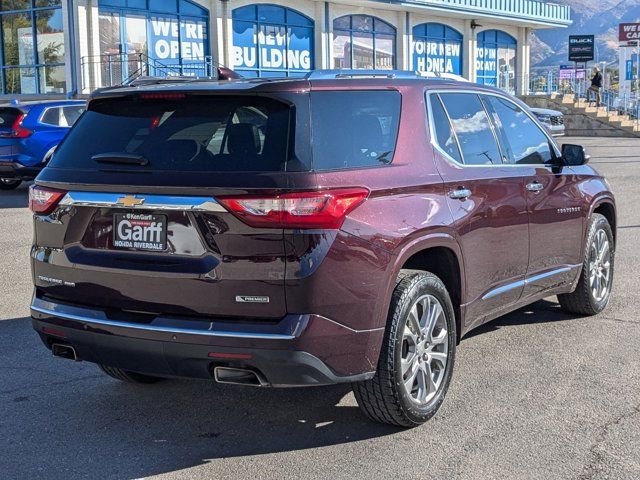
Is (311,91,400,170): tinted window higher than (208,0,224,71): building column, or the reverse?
(208,0,224,71): building column

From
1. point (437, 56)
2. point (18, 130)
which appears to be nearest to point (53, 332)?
point (18, 130)

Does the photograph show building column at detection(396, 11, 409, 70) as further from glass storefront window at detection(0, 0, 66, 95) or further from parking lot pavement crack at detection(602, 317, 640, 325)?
parking lot pavement crack at detection(602, 317, 640, 325)

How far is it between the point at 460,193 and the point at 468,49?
38004mm

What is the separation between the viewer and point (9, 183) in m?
17.7

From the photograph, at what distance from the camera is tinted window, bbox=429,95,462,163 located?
487 centimetres

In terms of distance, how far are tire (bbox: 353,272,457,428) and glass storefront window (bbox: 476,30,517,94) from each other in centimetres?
3903

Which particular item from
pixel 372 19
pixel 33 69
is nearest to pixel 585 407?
pixel 33 69

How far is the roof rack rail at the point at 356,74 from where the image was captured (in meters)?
4.36

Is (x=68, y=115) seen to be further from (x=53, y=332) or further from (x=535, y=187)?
(x=53, y=332)

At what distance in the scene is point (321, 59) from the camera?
3375 centimetres

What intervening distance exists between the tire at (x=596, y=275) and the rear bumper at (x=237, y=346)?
297cm

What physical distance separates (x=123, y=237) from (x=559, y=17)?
45.9 meters

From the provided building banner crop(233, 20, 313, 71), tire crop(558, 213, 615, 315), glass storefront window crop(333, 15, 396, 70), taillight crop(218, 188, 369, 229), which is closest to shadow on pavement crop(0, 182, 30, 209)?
tire crop(558, 213, 615, 315)

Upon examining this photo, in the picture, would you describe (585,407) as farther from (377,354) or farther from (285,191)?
(285,191)
